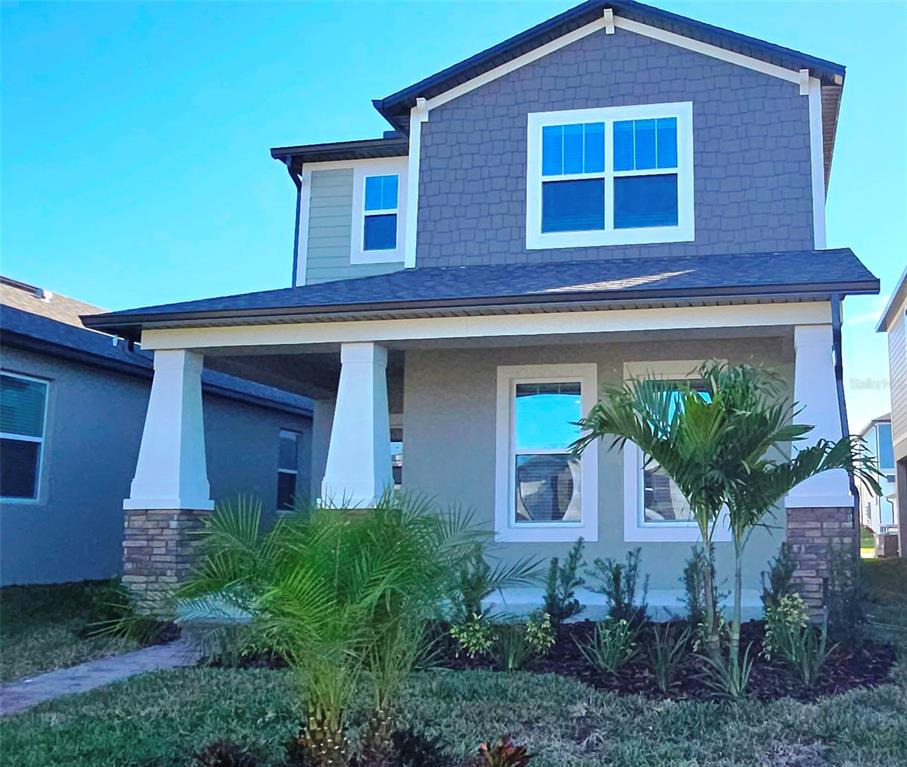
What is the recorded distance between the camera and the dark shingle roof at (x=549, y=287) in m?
8.20

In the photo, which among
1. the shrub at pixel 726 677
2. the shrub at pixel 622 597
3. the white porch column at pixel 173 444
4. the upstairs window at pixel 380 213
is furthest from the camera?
the upstairs window at pixel 380 213

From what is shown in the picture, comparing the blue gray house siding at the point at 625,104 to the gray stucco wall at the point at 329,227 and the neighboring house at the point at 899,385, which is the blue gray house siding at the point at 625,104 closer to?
the gray stucco wall at the point at 329,227

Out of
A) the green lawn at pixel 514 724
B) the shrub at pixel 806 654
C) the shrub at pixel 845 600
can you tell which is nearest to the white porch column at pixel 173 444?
the green lawn at pixel 514 724

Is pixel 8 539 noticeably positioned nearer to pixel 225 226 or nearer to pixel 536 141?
pixel 536 141

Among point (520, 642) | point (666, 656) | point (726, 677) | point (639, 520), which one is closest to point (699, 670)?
point (666, 656)

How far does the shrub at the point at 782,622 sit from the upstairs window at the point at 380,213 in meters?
7.77

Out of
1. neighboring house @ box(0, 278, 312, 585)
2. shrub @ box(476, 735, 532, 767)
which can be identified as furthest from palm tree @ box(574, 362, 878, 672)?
neighboring house @ box(0, 278, 312, 585)

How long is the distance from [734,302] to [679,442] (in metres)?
2.63

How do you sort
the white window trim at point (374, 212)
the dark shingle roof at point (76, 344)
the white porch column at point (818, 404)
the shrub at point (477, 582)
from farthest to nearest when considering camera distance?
the white window trim at point (374, 212) < the dark shingle roof at point (76, 344) < the white porch column at point (818, 404) < the shrub at point (477, 582)

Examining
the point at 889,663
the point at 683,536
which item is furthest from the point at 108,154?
the point at 889,663

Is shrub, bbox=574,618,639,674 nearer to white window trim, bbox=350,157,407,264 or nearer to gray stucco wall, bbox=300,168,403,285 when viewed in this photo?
white window trim, bbox=350,157,407,264

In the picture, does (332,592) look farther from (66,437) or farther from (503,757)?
(66,437)

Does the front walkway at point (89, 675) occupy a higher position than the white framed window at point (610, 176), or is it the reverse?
the white framed window at point (610, 176)

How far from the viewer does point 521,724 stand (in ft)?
18.4
